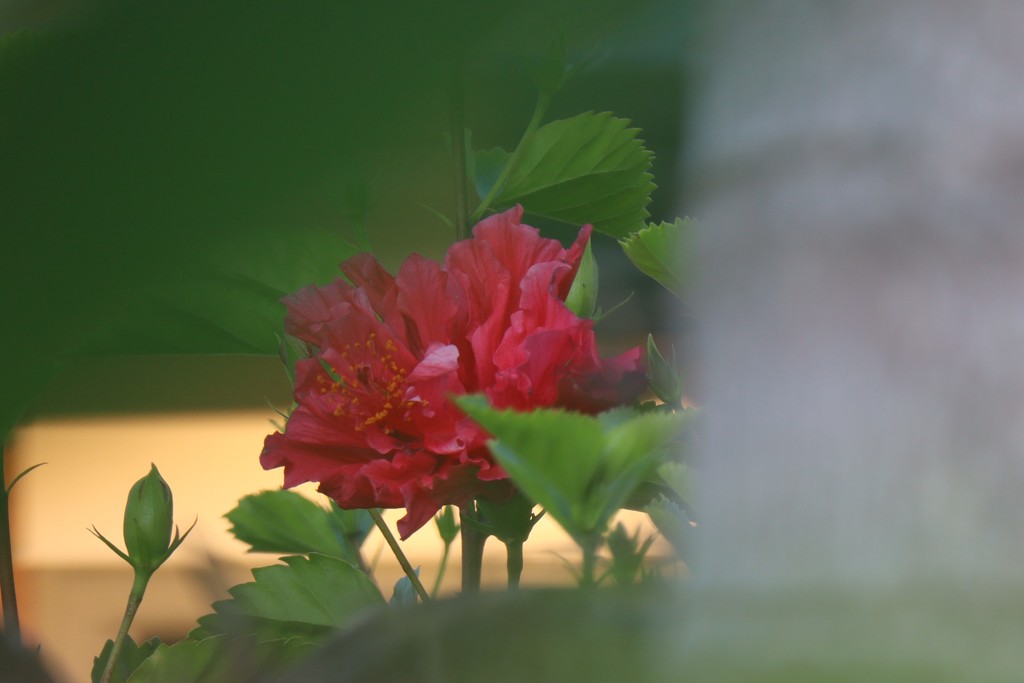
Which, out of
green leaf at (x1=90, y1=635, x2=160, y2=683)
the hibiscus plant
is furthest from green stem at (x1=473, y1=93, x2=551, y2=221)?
green leaf at (x1=90, y1=635, x2=160, y2=683)

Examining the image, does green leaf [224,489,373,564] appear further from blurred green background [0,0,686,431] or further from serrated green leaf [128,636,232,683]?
blurred green background [0,0,686,431]

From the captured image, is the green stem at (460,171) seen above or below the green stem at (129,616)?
above

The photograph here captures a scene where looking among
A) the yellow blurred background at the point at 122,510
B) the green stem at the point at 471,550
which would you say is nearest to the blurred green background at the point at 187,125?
the yellow blurred background at the point at 122,510

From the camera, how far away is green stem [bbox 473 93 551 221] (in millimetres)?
149

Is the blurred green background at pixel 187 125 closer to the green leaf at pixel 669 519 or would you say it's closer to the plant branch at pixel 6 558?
the green leaf at pixel 669 519

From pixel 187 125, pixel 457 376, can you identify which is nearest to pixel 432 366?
pixel 457 376

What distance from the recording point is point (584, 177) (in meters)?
0.20

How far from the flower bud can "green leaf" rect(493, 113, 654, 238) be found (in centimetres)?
8

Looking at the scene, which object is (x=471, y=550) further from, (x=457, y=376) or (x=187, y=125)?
(x=187, y=125)

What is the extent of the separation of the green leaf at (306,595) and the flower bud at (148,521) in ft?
0.05

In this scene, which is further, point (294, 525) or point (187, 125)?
point (294, 525)

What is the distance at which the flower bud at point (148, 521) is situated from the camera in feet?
0.60

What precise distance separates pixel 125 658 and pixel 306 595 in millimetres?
42

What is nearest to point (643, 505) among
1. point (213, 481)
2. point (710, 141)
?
point (710, 141)
